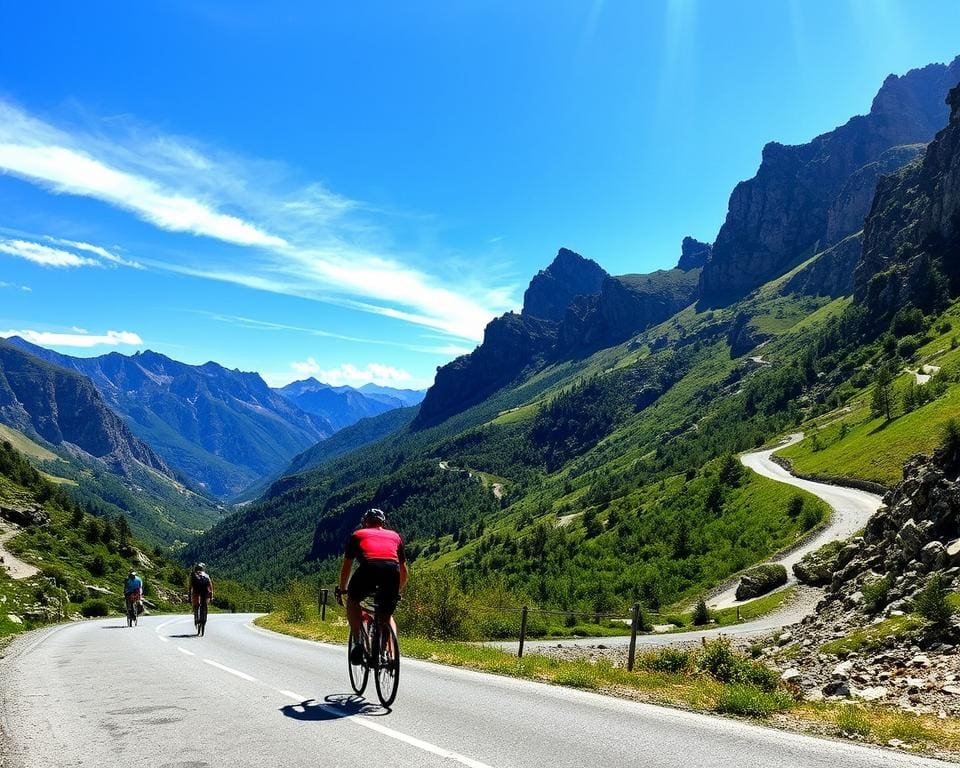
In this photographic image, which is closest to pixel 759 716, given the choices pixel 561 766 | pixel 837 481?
pixel 561 766

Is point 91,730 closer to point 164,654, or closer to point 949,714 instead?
point 164,654

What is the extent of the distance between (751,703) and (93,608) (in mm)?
45641

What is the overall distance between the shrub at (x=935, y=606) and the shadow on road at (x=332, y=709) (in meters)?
14.6

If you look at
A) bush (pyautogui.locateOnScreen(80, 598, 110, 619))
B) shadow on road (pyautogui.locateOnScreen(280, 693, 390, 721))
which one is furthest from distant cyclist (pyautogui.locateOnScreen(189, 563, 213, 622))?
bush (pyautogui.locateOnScreen(80, 598, 110, 619))

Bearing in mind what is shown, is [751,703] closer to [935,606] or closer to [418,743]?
[418,743]

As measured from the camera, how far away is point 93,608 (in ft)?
140

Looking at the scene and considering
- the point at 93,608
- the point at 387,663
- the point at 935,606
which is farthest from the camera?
the point at 93,608

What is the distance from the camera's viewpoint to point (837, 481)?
7525 centimetres

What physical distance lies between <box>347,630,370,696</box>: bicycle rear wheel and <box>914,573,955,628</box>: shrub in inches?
573

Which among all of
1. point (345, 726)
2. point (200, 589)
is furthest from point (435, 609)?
point (345, 726)

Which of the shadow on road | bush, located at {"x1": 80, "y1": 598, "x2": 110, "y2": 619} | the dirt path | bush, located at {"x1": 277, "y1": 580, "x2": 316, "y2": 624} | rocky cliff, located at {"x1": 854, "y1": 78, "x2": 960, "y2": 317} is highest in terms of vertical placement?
rocky cliff, located at {"x1": 854, "y1": 78, "x2": 960, "y2": 317}

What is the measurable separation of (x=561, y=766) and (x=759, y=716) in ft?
17.1

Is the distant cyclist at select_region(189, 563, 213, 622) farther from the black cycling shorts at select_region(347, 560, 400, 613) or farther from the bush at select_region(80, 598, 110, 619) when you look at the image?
the bush at select_region(80, 598, 110, 619)

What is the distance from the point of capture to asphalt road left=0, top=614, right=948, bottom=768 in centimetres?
787
